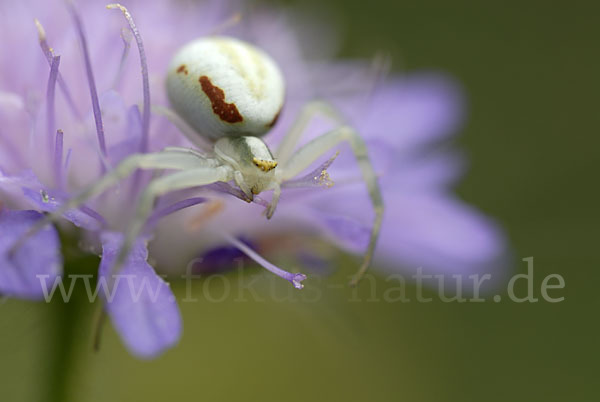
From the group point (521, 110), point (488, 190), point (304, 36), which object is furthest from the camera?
point (521, 110)

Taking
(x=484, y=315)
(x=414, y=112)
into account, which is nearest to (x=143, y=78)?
(x=414, y=112)

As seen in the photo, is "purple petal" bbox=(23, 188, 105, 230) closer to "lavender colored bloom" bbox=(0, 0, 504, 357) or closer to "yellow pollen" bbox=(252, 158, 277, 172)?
"lavender colored bloom" bbox=(0, 0, 504, 357)

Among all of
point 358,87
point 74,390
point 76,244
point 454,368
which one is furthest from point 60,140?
point 454,368

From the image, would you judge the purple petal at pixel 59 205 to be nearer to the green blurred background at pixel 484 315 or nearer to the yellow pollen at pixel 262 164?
the yellow pollen at pixel 262 164

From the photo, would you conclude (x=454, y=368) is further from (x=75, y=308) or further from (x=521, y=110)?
(x=75, y=308)

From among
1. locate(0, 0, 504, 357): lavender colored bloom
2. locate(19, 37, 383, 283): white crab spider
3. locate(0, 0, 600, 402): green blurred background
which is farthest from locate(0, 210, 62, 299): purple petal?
locate(0, 0, 600, 402): green blurred background

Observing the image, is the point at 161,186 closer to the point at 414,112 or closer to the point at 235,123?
the point at 235,123
